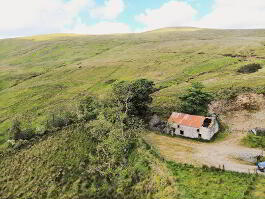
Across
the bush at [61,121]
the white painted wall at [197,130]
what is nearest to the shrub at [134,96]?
the white painted wall at [197,130]

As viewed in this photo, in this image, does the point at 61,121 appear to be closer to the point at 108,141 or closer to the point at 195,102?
the point at 108,141

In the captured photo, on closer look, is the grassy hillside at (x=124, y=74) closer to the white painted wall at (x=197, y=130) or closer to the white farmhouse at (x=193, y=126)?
the white farmhouse at (x=193, y=126)

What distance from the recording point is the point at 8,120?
97.0m

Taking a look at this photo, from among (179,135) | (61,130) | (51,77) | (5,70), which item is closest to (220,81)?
(179,135)

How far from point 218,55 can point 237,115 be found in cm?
7897

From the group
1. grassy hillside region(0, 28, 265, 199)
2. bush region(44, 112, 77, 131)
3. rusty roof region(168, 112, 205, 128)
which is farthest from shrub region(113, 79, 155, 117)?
bush region(44, 112, 77, 131)

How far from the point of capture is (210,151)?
52156mm

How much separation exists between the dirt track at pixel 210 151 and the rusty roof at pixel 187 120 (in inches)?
147

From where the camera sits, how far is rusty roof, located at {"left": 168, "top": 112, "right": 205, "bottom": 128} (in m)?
62.0

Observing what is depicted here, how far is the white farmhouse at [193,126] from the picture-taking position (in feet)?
197

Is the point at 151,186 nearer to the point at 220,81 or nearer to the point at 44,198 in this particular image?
the point at 44,198

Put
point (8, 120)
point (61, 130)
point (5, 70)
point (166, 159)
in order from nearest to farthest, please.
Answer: point (166, 159)
point (61, 130)
point (8, 120)
point (5, 70)

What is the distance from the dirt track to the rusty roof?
373cm

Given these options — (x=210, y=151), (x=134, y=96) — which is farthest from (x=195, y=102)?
(x=210, y=151)
